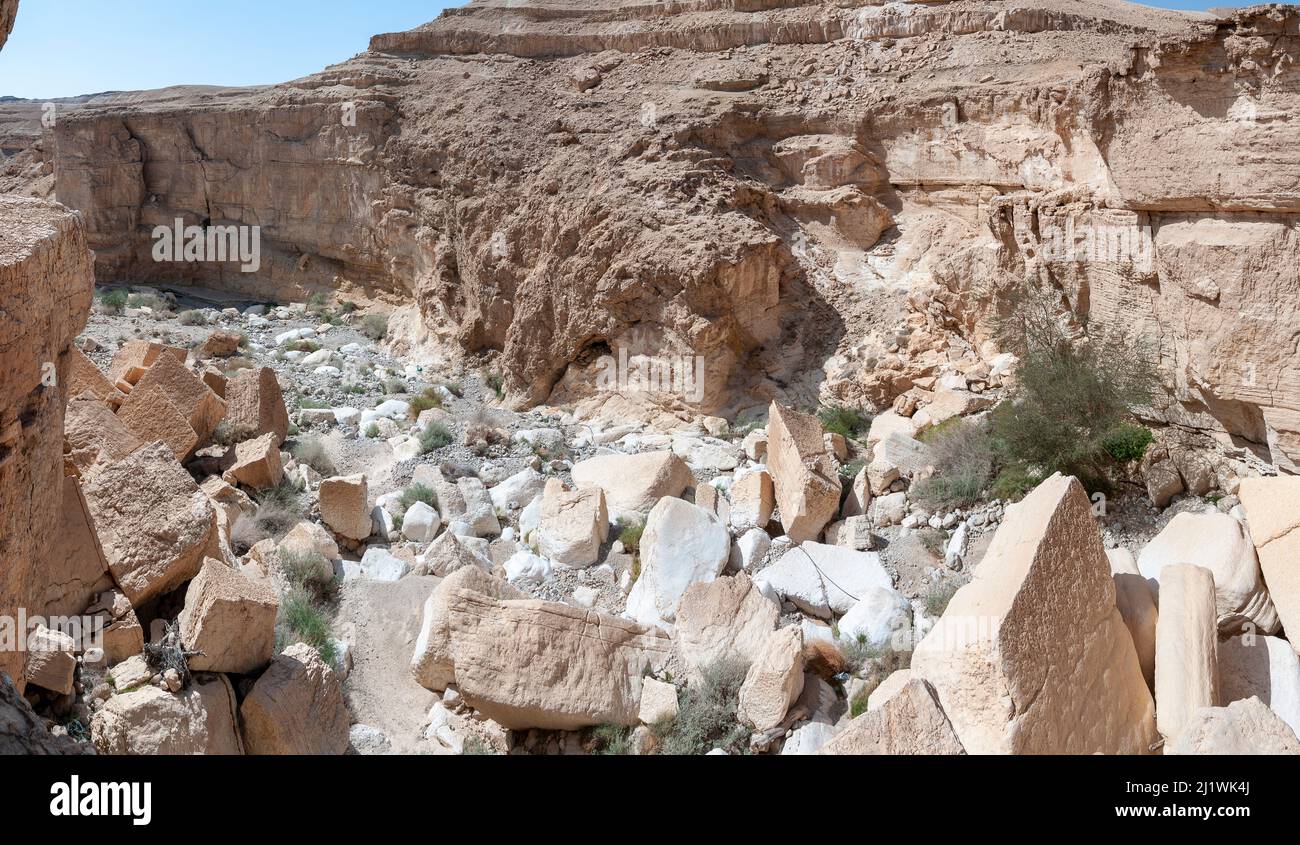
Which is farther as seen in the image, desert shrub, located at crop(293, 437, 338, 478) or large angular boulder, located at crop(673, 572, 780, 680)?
desert shrub, located at crop(293, 437, 338, 478)

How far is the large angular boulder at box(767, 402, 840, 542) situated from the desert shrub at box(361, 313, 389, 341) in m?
8.16

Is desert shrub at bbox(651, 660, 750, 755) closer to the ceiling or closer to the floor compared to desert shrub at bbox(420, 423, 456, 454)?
closer to the floor

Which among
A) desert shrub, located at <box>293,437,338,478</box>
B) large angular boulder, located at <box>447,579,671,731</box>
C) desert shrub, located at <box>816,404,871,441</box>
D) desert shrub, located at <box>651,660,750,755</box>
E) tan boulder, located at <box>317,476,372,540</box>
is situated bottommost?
desert shrub, located at <box>651,660,750,755</box>

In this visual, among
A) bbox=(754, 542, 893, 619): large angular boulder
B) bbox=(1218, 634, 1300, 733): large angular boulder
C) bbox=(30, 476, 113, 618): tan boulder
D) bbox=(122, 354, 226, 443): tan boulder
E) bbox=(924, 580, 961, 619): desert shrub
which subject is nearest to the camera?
bbox=(30, 476, 113, 618): tan boulder

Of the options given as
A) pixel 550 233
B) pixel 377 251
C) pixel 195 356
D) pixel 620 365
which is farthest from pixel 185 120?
pixel 620 365

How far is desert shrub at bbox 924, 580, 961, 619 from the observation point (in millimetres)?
6402

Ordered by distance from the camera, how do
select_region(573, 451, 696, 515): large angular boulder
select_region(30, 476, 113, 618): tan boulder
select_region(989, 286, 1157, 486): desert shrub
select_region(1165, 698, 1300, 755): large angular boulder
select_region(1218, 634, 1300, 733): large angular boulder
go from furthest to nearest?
select_region(573, 451, 696, 515): large angular boulder < select_region(989, 286, 1157, 486): desert shrub < select_region(1218, 634, 1300, 733): large angular boulder < select_region(30, 476, 113, 618): tan boulder < select_region(1165, 698, 1300, 755): large angular boulder

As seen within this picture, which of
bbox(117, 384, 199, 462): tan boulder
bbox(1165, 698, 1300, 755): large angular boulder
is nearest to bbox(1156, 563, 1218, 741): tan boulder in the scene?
bbox(1165, 698, 1300, 755): large angular boulder

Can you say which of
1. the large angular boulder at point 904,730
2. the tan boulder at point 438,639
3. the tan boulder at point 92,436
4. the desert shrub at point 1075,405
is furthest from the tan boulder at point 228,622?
the desert shrub at point 1075,405

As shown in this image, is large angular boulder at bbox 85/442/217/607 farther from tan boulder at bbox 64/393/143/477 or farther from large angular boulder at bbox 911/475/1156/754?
large angular boulder at bbox 911/475/1156/754

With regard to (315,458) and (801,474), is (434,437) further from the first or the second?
(801,474)

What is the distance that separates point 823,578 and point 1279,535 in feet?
10.0

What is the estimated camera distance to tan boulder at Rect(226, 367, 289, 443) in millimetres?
8617

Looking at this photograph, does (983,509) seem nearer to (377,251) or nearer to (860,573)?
(860,573)
